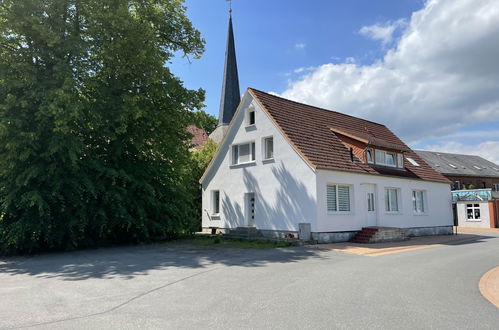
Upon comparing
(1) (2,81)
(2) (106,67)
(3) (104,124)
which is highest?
(2) (106,67)

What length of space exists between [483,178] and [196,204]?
4280 centimetres

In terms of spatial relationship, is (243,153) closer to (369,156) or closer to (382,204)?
(369,156)

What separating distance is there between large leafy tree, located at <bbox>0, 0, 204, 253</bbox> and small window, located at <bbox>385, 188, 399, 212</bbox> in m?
11.6

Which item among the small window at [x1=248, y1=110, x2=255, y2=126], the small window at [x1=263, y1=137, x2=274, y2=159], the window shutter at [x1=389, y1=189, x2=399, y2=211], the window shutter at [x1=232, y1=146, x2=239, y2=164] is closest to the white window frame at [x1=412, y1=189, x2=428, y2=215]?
the window shutter at [x1=389, y1=189, x2=399, y2=211]

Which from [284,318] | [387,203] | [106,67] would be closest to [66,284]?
[284,318]

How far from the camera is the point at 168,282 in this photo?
8516 millimetres

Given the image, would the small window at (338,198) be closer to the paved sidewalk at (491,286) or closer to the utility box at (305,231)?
the utility box at (305,231)

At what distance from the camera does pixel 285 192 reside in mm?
18812

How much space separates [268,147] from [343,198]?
506 cm

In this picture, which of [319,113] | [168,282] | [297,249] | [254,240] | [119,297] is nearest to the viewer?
[119,297]

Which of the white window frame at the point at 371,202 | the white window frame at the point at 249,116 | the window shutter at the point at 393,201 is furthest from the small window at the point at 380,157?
the white window frame at the point at 249,116

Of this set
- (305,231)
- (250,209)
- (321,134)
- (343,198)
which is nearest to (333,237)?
(305,231)

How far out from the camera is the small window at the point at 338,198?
18.2 m

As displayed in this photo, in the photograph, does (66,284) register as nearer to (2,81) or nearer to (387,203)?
(2,81)
